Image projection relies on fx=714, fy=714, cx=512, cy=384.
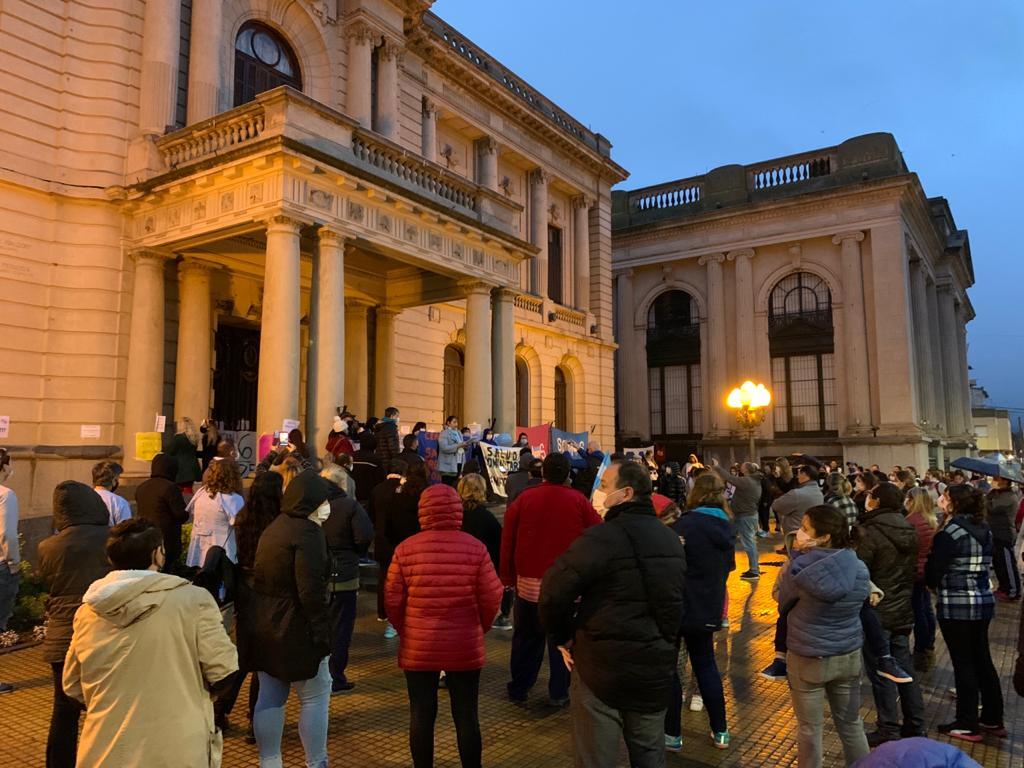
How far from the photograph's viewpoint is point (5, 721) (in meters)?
5.32

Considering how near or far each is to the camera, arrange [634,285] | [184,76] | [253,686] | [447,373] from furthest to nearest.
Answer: [634,285] → [447,373] → [184,76] → [253,686]

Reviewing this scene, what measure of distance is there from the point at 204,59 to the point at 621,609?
587 inches

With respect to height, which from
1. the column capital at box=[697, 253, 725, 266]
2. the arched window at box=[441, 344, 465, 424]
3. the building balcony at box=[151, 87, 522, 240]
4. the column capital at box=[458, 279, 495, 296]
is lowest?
the arched window at box=[441, 344, 465, 424]

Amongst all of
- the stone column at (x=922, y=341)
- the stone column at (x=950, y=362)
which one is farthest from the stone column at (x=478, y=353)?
the stone column at (x=950, y=362)

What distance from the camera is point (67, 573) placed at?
14.8ft

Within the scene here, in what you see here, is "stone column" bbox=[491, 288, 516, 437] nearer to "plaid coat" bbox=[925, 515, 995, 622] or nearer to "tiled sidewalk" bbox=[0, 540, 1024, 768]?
"tiled sidewalk" bbox=[0, 540, 1024, 768]

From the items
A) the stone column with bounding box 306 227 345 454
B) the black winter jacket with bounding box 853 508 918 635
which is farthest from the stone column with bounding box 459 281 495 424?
the black winter jacket with bounding box 853 508 918 635

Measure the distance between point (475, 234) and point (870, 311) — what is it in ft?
65.8

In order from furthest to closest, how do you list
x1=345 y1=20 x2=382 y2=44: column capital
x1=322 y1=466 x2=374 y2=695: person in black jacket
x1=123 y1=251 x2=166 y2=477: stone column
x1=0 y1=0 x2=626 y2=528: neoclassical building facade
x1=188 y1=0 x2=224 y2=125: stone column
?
x1=345 y1=20 x2=382 y2=44: column capital → x1=188 y1=0 x2=224 y2=125: stone column → x1=123 y1=251 x2=166 y2=477: stone column → x1=0 y1=0 x2=626 y2=528: neoclassical building facade → x1=322 y1=466 x2=374 y2=695: person in black jacket

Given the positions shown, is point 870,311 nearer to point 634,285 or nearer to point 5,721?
point 634,285

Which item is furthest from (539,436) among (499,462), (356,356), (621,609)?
(621,609)

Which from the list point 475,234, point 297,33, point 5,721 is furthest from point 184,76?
point 5,721

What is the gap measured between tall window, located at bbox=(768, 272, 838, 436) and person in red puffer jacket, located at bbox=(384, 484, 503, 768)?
1140 inches

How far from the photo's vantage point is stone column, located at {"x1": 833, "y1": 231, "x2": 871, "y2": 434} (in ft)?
94.4
